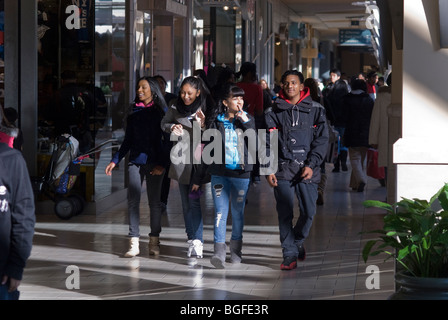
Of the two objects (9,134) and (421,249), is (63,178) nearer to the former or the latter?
(9,134)

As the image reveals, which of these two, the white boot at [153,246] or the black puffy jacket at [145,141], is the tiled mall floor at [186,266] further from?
the black puffy jacket at [145,141]

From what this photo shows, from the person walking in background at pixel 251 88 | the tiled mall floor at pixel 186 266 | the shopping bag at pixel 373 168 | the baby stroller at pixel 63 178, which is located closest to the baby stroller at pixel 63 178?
the baby stroller at pixel 63 178

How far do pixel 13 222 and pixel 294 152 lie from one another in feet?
Answer: 13.8

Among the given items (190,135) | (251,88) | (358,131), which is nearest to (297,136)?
(190,135)

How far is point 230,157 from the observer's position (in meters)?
8.34

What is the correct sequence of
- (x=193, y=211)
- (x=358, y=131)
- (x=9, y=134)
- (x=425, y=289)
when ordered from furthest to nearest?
(x=358, y=131) → (x=193, y=211) → (x=9, y=134) → (x=425, y=289)

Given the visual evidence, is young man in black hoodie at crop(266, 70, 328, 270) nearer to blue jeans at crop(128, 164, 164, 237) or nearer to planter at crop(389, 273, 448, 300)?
blue jeans at crop(128, 164, 164, 237)

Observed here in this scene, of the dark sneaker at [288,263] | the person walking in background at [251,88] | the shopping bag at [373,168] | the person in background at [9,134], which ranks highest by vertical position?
the person walking in background at [251,88]

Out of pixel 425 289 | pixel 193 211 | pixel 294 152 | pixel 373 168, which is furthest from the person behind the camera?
pixel 373 168

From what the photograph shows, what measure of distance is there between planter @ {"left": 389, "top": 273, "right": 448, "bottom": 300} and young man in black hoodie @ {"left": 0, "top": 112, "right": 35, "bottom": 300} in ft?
7.04

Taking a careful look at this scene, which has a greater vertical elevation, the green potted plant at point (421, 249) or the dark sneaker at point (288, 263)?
the green potted plant at point (421, 249)

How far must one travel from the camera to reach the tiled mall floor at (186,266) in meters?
7.33

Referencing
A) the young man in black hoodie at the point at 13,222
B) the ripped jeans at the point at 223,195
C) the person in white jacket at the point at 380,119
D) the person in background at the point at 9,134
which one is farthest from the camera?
the person in white jacket at the point at 380,119
